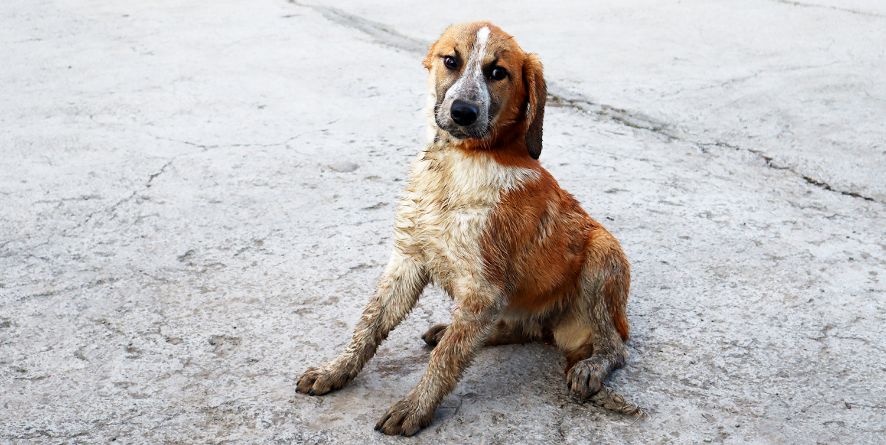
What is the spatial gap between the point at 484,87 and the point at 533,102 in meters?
0.19

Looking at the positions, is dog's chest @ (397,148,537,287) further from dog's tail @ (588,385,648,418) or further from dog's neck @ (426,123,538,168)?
dog's tail @ (588,385,648,418)

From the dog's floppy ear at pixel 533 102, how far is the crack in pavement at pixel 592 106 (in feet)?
7.83

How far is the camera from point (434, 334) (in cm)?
318

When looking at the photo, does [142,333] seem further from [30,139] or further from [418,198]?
[30,139]

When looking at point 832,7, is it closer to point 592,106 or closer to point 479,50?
point 592,106

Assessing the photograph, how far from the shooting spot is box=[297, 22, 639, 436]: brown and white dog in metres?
2.71

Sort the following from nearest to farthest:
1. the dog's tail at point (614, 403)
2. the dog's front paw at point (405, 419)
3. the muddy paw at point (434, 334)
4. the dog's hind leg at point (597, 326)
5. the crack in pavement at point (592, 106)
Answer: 1. the dog's front paw at point (405, 419)
2. the dog's tail at point (614, 403)
3. the dog's hind leg at point (597, 326)
4. the muddy paw at point (434, 334)
5. the crack in pavement at point (592, 106)

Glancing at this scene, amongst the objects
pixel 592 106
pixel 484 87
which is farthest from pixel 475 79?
pixel 592 106

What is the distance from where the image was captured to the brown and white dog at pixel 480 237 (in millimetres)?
2715

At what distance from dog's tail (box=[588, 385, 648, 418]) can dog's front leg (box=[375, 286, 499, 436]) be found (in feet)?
1.46

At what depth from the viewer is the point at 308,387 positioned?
2889mm

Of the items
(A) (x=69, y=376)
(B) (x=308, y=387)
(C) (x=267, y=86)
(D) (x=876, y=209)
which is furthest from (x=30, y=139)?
(D) (x=876, y=209)

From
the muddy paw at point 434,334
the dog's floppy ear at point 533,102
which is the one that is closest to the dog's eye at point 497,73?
the dog's floppy ear at point 533,102

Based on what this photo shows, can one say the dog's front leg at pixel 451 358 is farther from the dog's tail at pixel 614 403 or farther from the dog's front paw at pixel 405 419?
the dog's tail at pixel 614 403
